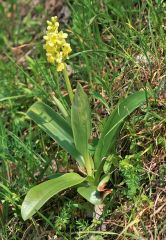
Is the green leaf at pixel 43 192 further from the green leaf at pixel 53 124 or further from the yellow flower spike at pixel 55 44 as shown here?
the yellow flower spike at pixel 55 44

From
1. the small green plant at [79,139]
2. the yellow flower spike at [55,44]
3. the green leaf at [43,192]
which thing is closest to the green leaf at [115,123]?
the small green plant at [79,139]

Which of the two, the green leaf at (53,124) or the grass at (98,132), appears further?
the green leaf at (53,124)

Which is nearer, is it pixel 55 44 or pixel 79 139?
pixel 55 44

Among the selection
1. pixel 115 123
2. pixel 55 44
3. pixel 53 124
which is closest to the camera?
pixel 55 44

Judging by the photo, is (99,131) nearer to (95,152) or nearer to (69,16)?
(95,152)

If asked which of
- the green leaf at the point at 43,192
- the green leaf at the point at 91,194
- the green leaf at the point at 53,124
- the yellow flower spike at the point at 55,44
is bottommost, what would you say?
the green leaf at the point at 91,194

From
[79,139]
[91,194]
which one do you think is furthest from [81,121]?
[91,194]

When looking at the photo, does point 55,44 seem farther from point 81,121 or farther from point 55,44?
point 81,121
